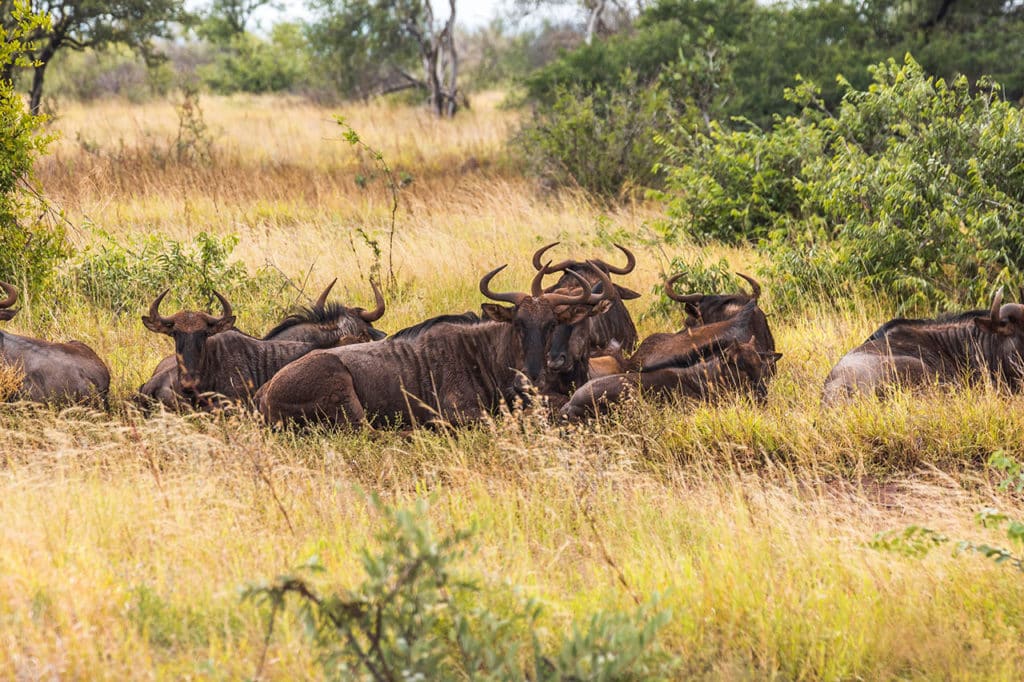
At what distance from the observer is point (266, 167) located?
19.9m

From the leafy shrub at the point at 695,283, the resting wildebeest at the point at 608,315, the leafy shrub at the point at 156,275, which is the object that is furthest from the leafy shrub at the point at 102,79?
the resting wildebeest at the point at 608,315

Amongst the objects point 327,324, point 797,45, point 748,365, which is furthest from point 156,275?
point 797,45

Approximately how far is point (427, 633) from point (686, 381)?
4.21 m

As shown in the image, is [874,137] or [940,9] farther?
[940,9]

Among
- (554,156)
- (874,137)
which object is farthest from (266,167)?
(874,137)

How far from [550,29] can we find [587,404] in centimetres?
4358

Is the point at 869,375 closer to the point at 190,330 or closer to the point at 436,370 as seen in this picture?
the point at 436,370

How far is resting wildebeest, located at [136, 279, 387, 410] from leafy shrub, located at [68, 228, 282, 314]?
67.7 inches

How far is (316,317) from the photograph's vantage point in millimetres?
9312

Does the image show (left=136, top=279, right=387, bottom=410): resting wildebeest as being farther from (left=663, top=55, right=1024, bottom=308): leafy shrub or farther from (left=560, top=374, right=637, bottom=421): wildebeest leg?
(left=663, top=55, right=1024, bottom=308): leafy shrub

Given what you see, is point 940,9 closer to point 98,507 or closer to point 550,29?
point 98,507

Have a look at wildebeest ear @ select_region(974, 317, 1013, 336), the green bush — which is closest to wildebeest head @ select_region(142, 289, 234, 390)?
wildebeest ear @ select_region(974, 317, 1013, 336)

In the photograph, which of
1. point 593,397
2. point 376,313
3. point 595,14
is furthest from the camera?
point 595,14

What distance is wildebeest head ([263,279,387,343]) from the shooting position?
9.05 metres
